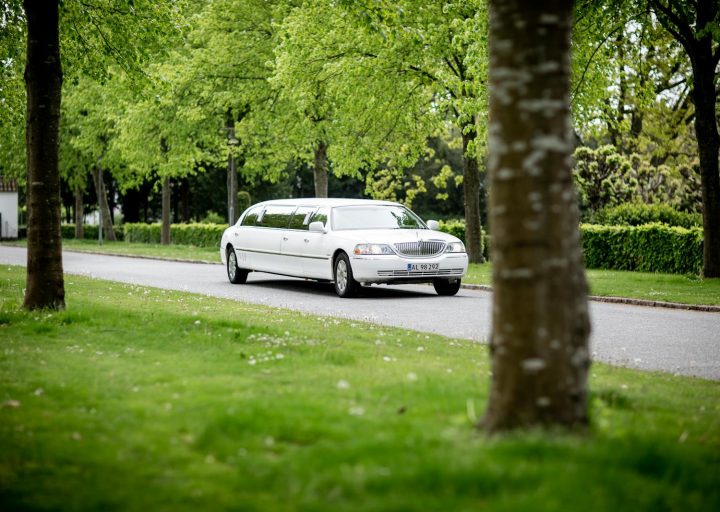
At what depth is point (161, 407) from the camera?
602cm

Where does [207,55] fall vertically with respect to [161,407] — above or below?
above

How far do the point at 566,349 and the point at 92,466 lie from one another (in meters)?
2.43

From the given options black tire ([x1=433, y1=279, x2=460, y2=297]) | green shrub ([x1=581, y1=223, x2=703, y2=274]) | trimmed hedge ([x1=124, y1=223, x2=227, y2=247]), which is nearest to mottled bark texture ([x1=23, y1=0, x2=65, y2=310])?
black tire ([x1=433, y1=279, x2=460, y2=297])

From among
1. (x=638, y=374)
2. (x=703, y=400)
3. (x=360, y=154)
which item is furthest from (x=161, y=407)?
(x=360, y=154)

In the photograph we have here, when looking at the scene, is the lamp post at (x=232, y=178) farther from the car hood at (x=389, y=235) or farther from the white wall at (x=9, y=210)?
the white wall at (x=9, y=210)

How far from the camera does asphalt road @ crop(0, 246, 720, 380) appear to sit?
10.3 metres

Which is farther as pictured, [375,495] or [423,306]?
[423,306]

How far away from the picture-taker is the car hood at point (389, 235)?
17188 mm

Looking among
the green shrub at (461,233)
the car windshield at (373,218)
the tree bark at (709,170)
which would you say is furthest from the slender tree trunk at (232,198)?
the tree bark at (709,170)

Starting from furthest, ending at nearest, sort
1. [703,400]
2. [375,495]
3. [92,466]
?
[703,400]
[92,466]
[375,495]

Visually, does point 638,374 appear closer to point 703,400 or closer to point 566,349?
point 703,400

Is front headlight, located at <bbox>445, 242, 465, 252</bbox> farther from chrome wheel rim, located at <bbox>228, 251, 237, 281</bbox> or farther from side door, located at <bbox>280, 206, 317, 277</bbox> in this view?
chrome wheel rim, located at <bbox>228, 251, 237, 281</bbox>

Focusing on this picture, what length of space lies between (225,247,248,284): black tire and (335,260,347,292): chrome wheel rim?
3.69 m

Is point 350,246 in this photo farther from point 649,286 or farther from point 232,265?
point 649,286
